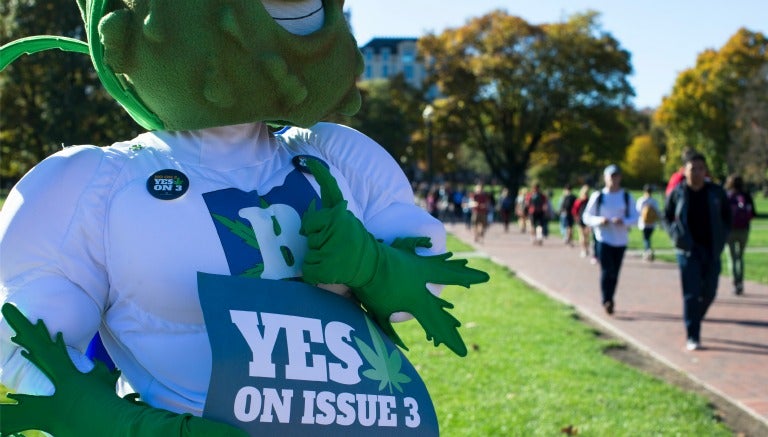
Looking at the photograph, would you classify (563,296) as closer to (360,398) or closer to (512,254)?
(512,254)

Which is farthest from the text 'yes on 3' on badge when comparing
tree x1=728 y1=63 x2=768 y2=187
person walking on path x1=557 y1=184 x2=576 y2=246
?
tree x1=728 y1=63 x2=768 y2=187

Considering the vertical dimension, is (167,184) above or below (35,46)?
below

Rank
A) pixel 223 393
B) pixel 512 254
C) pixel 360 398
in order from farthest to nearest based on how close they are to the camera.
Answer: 1. pixel 512 254
2. pixel 360 398
3. pixel 223 393

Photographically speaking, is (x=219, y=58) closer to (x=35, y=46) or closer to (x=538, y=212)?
(x=35, y=46)

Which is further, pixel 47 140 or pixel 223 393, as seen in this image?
pixel 47 140

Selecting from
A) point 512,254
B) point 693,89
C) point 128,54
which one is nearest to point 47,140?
point 512,254

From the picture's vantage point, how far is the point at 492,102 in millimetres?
37562

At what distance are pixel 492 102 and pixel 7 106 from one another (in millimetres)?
20973

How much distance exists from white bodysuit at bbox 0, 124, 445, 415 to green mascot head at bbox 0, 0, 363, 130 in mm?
138

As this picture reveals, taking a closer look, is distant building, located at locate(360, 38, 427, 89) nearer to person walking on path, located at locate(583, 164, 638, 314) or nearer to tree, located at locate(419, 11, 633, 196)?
tree, located at locate(419, 11, 633, 196)

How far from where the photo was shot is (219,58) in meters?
1.82

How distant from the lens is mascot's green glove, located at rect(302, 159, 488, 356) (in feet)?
5.88

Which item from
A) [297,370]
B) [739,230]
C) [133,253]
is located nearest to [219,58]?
[133,253]

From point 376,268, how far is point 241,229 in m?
0.33
